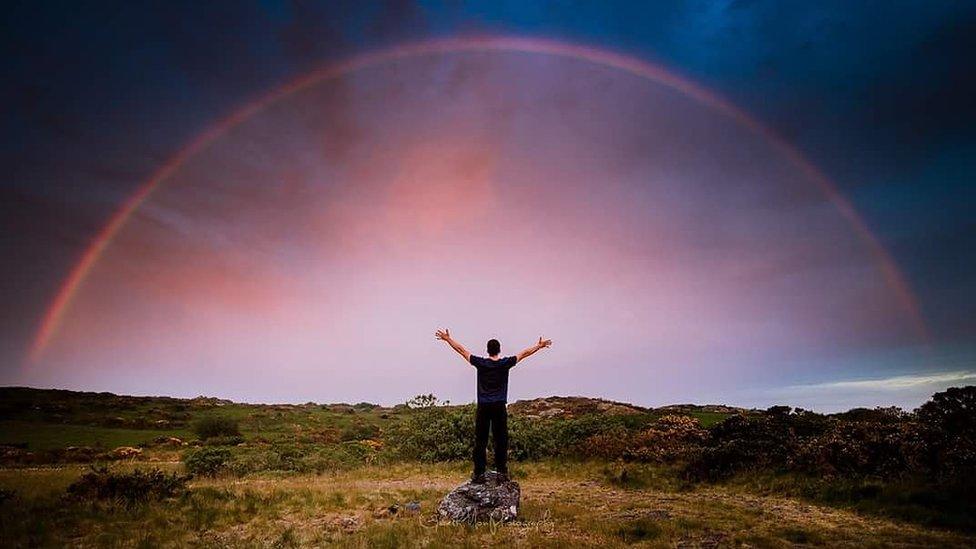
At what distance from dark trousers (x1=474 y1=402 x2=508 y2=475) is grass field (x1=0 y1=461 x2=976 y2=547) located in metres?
1.49

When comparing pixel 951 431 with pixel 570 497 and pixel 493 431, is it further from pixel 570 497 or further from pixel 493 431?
pixel 493 431

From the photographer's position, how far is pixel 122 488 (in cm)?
1503

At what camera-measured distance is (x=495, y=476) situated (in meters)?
12.9

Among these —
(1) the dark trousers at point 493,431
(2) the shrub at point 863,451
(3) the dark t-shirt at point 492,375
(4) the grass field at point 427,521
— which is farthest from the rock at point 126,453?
(2) the shrub at point 863,451

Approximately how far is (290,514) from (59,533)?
4973 mm

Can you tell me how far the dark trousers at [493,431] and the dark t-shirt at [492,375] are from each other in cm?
20

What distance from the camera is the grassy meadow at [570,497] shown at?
422 inches

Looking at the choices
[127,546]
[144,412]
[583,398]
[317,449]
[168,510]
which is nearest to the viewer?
[127,546]

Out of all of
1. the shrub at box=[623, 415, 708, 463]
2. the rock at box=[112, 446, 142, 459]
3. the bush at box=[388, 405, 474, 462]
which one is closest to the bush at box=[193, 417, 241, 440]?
the rock at box=[112, 446, 142, 459]

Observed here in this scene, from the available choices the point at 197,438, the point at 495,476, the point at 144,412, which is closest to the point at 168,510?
Result: the point at 495,476

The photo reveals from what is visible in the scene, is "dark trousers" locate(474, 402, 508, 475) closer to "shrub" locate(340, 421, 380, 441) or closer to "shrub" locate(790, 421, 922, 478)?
"shrub" locate(790, 421, 922, 478)

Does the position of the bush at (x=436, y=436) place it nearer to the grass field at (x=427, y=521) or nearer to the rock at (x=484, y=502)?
the grass field at (x=427, y=521)

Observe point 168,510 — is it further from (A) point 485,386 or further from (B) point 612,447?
(B) point 612,447

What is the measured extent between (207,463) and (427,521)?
2132cm
